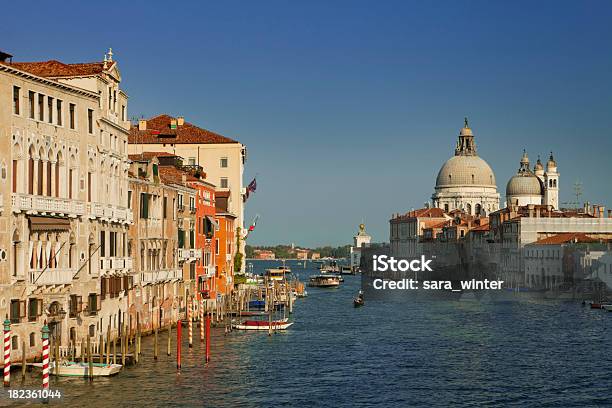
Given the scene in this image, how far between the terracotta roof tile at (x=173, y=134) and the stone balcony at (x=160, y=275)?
2328 centimetres

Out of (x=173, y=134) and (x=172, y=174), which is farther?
(x=173, y=134)

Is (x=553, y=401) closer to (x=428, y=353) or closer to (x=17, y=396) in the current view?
(x=428, y=353)

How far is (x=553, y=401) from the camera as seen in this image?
30.1 m

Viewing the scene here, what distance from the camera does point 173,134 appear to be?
69688 mm

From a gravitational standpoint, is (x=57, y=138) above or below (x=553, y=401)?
above

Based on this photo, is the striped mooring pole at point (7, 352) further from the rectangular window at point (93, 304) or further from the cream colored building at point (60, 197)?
the rectangular window at point (93, 304)

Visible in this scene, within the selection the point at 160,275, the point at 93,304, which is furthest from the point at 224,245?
the point at 93,304

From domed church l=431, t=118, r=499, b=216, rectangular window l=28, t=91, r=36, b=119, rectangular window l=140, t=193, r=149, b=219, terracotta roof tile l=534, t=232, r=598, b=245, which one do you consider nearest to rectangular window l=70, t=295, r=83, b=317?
rectangular window l=28, t=91, r=36, b=119

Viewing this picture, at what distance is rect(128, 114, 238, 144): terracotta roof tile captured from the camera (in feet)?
226

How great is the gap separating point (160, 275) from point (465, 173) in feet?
426

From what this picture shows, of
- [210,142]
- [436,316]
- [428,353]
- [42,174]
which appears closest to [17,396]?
[42,174]

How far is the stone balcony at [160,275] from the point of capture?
40.6 metres

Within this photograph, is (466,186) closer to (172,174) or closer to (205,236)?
(205,236)

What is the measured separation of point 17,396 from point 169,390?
4.41 metres
